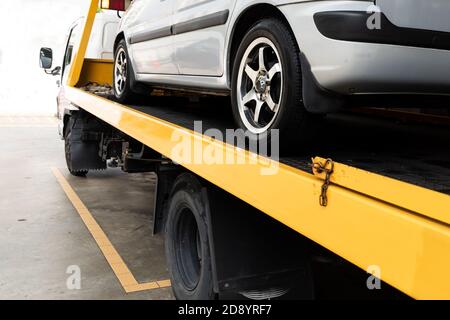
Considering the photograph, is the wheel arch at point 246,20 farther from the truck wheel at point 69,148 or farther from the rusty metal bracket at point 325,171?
the truck wheel at point 69,148

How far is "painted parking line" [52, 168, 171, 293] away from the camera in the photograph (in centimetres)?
368

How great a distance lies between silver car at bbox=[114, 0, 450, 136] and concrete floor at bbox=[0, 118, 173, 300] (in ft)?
6.16

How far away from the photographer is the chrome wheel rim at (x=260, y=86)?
7.34 feet

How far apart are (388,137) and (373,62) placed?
1.04 m

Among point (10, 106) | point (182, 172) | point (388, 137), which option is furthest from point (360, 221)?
point (10, 106)

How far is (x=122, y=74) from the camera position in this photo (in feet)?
15.3

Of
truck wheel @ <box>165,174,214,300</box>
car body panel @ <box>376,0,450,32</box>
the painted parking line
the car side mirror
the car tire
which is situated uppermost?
the car side mirror

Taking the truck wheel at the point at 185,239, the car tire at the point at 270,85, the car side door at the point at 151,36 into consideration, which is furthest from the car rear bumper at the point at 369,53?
the car side door at the point at 151,36

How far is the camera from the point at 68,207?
5.80 meters

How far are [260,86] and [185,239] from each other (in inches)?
51.0

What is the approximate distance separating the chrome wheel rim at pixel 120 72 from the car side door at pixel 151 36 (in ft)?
0.86

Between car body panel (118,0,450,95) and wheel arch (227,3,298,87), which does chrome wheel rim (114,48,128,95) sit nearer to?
wheel arch (227,3,298,87)

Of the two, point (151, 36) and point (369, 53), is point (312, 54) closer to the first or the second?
point (369, 53)

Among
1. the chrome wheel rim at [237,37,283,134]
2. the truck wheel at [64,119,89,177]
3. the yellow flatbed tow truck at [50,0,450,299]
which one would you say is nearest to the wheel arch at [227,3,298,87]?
the chrome wheel rim at [237,37,283,134]
